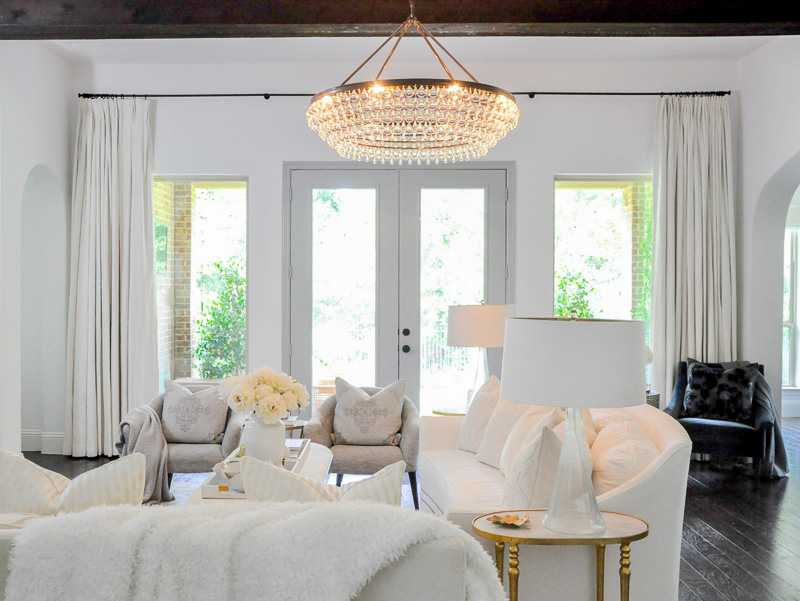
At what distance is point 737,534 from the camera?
4195 mm

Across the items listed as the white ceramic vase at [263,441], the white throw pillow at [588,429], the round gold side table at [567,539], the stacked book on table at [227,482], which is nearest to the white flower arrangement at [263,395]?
the white ceramic vase at [263,441]

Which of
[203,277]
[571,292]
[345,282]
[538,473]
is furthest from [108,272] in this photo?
[538,473]

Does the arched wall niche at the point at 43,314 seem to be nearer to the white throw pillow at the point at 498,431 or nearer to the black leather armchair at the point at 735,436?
the white throw pillow at the point at 498,431

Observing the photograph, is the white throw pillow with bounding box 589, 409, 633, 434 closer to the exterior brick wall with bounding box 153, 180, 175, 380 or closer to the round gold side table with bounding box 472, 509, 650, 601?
the round gold side table with bounding box 472, 509, 650, 601

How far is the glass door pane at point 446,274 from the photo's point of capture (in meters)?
6.39

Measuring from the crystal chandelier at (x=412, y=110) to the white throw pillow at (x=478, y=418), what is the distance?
1469mm

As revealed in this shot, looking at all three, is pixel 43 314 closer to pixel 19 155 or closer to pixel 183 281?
pixel 183 281

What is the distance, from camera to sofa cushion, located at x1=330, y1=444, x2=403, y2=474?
4.62 m

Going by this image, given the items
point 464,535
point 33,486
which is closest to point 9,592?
point 33,486

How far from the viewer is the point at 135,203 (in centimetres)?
626

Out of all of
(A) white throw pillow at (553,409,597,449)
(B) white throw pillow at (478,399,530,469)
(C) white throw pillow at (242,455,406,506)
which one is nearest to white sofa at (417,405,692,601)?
(A) white throw pillow at (553,409,597,449)

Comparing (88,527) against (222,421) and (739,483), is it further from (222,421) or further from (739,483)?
(739,483)

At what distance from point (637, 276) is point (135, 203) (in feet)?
14.4

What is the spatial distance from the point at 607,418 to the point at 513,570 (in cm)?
113
